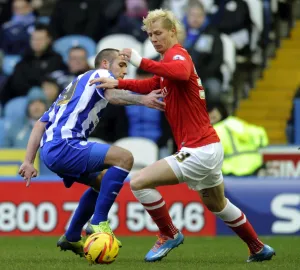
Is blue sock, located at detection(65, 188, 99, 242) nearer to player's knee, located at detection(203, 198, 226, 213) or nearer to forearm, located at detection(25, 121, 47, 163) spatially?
forearm, located at detection(25, 121, 47, 163)

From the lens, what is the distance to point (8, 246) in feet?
37.9

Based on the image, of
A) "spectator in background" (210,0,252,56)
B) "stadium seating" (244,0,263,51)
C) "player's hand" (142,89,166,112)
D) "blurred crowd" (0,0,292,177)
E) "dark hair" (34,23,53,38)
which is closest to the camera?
"player's hand" (142,89,166,112)

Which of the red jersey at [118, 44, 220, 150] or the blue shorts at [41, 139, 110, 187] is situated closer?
the red jersey at [118, 44, 220, 150]

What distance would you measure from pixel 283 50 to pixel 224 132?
3.68 meters

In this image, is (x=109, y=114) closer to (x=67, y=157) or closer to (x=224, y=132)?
(x=224, y=132)

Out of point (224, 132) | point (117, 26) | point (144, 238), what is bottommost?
point (144, 238)

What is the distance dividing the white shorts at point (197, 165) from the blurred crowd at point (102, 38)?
15.4 feet

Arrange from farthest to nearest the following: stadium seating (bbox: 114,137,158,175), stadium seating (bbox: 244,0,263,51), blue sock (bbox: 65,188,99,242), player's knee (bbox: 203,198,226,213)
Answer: stadium seating (bbox: 244,0,263,51) < stadium seating (bbox: 114,137,158,175) < blue sock (bbox: 65,188,99,242) < player's knee (bbox: 203,198,226,213)

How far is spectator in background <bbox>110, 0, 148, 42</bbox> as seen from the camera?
16.4 metres

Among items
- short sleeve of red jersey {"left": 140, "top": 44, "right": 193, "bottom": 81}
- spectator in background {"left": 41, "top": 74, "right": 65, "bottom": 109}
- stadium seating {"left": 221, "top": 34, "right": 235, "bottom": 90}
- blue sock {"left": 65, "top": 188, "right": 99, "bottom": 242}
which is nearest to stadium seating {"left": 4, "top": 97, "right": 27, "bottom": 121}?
spectator in background {"left": 41, "top": 74, "right": 65, "bottom": 109}

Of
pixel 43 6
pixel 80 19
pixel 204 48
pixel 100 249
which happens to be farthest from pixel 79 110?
pixel 43 6

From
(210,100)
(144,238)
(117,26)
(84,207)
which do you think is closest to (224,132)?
(210,100)

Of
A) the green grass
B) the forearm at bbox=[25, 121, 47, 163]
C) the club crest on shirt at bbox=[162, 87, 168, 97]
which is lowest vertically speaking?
the green grass

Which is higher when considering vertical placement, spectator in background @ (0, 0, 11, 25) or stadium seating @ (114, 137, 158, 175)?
spectator in background @ (0, 0, 11, 25)
